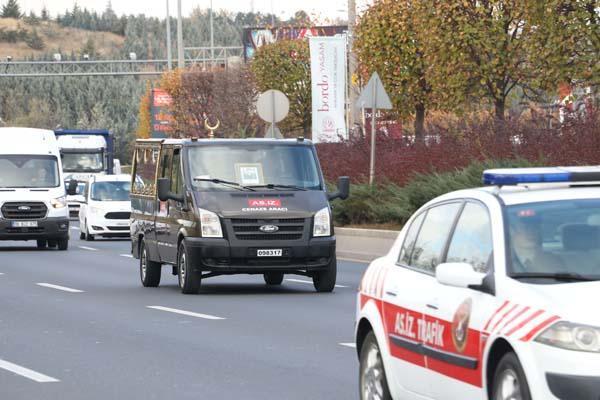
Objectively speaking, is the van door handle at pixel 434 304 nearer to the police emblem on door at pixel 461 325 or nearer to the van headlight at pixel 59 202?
the police emblem on door at pixel 461 325

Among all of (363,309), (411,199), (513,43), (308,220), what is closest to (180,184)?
(308,220)

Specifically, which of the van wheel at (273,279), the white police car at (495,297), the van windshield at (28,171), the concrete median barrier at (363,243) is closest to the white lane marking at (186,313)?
the van wheel at (273,279)

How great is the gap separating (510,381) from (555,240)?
1038 millimetres

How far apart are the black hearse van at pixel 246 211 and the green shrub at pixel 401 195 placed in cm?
653

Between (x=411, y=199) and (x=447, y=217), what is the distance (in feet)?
71.0

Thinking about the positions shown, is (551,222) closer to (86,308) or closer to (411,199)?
(86,308)

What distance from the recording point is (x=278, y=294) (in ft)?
71.8

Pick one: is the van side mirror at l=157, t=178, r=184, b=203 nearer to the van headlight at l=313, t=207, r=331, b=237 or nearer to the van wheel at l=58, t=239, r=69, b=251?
the van headlight at l=313, t=207, r=331, b=237

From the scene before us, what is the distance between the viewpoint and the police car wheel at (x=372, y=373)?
388 inches

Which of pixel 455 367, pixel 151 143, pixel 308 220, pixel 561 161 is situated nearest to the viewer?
pixel 455 367

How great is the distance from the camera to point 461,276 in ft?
27.6

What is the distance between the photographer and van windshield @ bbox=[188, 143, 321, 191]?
876 inches

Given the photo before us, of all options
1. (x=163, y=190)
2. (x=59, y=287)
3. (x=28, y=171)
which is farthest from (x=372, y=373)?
(x=28, y=171)

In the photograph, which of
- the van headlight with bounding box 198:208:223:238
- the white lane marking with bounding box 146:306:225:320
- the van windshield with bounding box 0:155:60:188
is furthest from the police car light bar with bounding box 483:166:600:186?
the van windshield with bounding box 0:155:60:188
